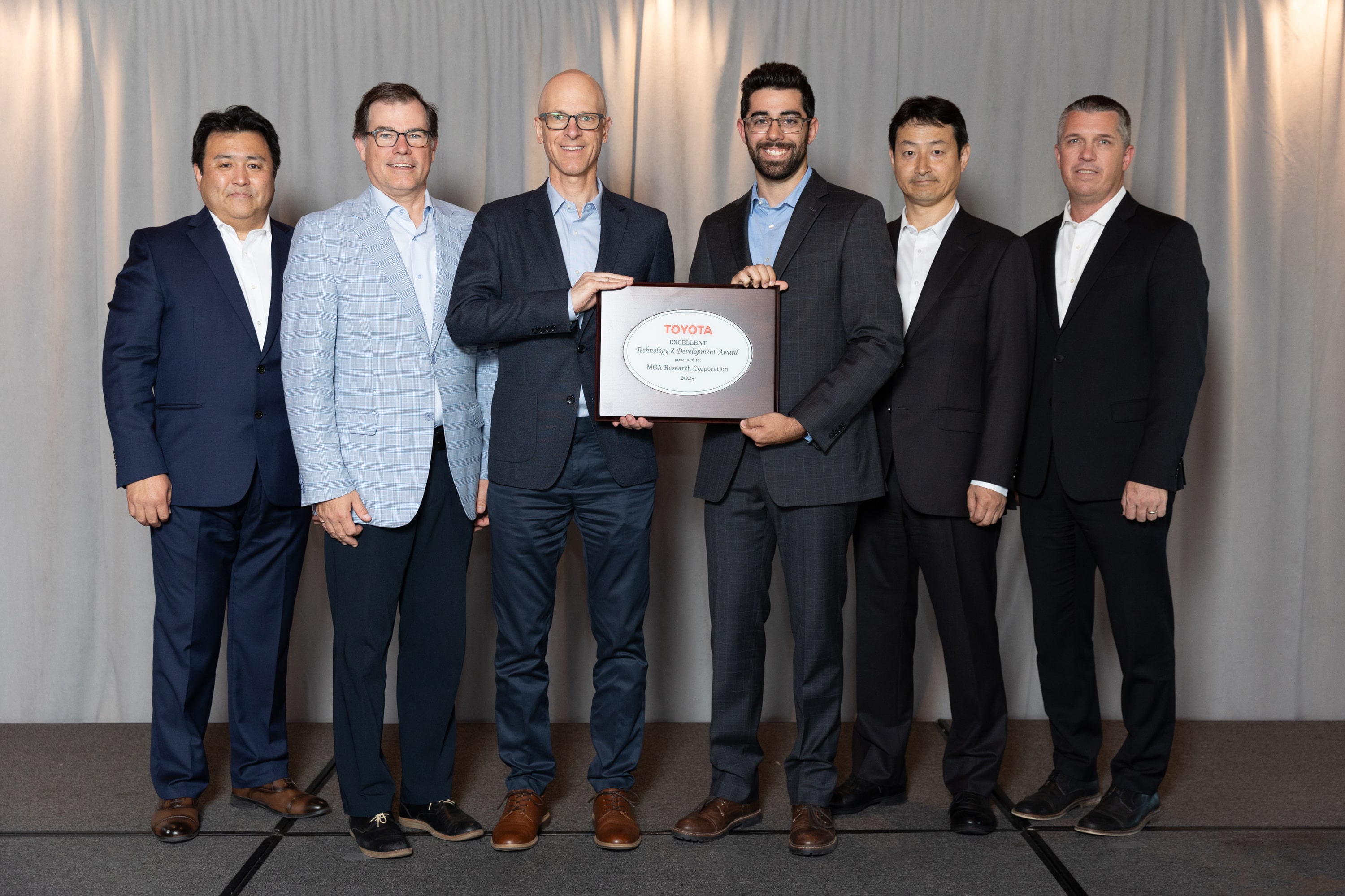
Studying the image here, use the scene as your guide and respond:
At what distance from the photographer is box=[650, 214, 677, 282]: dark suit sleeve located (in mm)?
2764

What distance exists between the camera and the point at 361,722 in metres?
2.64

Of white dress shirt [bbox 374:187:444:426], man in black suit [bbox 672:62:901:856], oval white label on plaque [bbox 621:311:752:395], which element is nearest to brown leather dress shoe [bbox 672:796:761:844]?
man in black suit [bbox 672:62:901:856]

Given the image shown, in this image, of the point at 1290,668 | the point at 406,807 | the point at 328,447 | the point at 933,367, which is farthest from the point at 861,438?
the point at 1290,668

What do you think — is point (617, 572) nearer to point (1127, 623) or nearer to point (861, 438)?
point (861, 438)

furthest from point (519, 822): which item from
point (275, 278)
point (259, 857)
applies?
point (275, 278)

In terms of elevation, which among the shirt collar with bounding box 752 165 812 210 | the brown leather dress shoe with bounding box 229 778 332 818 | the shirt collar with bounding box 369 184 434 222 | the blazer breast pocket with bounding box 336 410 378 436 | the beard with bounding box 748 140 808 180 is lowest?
the brown leather dress shoe with bounding box 229 778 332 818

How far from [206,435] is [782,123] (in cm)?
170

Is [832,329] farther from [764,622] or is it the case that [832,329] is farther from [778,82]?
[764,622]

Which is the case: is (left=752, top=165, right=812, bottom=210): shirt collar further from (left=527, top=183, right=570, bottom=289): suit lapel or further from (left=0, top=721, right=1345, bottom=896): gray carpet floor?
(left=0, top=721, right=1345, bottom=896): gray carpet floor

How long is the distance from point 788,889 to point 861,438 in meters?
1.10

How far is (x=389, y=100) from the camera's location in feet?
8.43

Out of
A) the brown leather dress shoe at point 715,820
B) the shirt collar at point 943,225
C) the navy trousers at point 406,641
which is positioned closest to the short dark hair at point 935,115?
the shirt collar at point 943,225

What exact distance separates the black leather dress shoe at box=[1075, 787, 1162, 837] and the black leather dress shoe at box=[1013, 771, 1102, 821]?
67 millimetres

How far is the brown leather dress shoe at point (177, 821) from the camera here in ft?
8.83
